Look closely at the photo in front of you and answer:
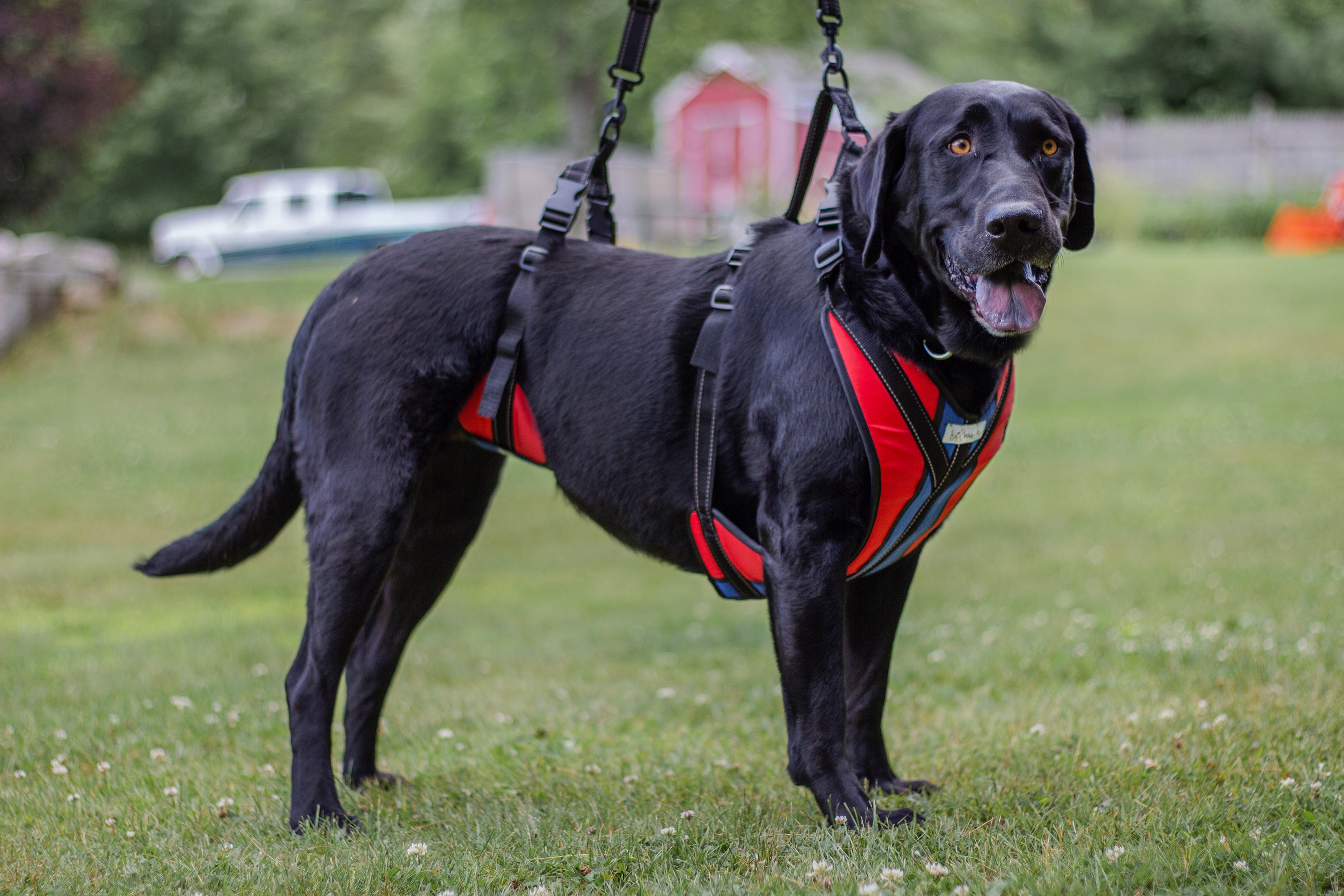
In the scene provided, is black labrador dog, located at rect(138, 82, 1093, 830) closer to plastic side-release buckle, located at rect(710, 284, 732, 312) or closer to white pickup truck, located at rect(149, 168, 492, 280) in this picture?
plastic side-release buckle, located at rect(710, 284, 732, 312)

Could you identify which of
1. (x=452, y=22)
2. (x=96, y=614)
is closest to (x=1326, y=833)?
(x=96, y=614)

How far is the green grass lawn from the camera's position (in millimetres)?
2928

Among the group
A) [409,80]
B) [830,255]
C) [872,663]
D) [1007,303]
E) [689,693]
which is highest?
[409,80]

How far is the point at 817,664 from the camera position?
2.98 metres

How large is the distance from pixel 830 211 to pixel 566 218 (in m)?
0.89

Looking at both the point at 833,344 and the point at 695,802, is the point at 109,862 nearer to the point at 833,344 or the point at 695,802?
the point at 695,802

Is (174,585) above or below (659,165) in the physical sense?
below

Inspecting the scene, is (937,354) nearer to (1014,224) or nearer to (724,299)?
(1014,224)

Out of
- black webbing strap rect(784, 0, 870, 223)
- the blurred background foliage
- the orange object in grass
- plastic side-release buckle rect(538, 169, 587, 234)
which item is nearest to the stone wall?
the blurred background foliage

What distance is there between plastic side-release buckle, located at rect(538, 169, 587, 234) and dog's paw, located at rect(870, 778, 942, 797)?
1886 mm

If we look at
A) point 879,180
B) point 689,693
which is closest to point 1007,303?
point 879,180

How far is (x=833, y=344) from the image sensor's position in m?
2.96

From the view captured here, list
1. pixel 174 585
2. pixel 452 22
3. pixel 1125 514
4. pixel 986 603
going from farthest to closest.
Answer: pixel 452 22
pixel 1125 514
pixel 174 585
pixel 986 603

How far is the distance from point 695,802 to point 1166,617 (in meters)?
3.73
